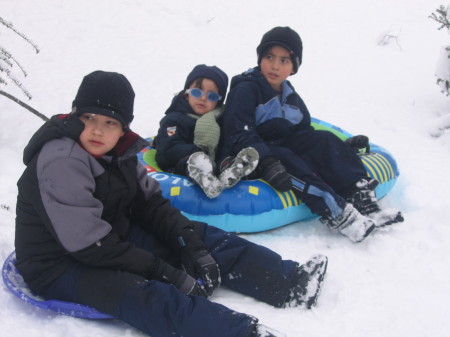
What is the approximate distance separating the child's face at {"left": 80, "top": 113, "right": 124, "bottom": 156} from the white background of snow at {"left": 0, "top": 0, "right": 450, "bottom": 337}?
78 cm

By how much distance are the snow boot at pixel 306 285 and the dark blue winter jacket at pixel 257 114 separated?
111 centimetres

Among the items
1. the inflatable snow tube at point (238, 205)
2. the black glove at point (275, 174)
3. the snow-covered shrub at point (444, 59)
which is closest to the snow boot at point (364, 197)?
the inflatable snow tube at point (238, 205)

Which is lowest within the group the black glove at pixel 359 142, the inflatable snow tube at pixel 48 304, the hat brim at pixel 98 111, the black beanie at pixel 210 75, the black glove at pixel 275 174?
the inflatable snow tube at pixel 48 304

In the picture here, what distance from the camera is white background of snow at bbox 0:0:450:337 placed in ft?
7.76

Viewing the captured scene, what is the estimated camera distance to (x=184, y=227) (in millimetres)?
2482

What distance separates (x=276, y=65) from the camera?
12.1 feet

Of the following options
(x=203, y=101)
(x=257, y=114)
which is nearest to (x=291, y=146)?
(x=257, y=114)

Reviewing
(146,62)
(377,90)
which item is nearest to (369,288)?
(377,90)

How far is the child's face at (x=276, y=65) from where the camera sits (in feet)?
12.1

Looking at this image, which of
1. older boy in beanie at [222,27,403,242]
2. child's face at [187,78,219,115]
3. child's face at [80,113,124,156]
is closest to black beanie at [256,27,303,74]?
older boy in beanie at [222,27,403,242]

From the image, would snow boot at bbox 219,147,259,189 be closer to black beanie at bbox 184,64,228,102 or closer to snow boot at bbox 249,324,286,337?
black beanie at bbox 184,64,228,102

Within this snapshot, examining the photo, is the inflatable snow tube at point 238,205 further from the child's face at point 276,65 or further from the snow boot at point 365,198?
the child's face at point 276,65

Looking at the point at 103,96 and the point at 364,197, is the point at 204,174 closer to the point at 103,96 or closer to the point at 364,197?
the point at 103,96

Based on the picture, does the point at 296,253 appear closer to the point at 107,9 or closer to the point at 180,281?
the point at 180,281
